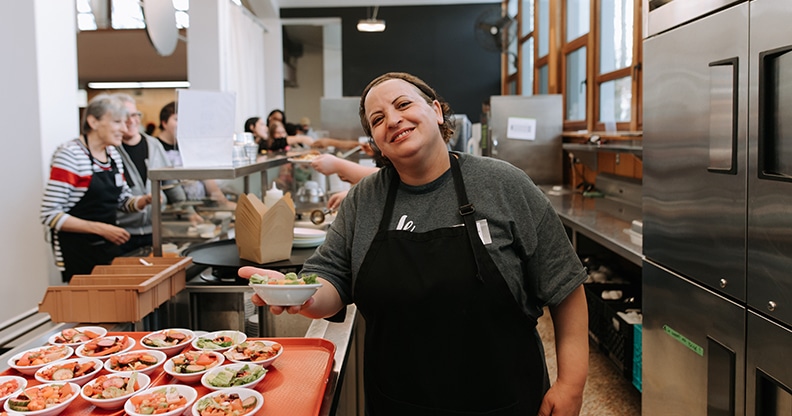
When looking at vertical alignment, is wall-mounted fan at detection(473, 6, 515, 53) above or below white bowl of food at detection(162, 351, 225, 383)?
above

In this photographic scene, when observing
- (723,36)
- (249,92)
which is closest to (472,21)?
(249,92)

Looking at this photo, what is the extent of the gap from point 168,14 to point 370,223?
306 cm

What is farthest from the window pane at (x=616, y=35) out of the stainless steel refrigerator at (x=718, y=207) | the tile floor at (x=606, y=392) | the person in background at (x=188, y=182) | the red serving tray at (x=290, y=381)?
the red serving tray at (x=290, y=381)

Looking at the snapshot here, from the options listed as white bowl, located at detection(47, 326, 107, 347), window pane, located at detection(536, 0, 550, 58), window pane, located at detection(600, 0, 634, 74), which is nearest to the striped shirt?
white bowl, located at detection(47, 326, 107, 347)

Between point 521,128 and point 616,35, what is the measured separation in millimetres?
1244

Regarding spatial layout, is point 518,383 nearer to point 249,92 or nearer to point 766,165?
point 766,165

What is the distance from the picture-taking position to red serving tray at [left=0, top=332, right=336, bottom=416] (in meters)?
1.26

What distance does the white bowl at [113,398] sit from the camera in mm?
1225

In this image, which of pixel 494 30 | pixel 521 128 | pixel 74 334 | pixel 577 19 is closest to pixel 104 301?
pixel 74 334

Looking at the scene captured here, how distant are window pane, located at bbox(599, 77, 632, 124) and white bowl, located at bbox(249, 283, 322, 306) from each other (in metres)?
4.23

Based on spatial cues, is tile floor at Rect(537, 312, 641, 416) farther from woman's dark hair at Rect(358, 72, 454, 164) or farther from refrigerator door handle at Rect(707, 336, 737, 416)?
woman's dark hair at Rect(358, 72, 454, 164)

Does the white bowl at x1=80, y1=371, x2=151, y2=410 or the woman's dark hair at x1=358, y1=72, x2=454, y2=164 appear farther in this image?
the woman's dark hair at x1=358, y1=72, x2=454, y2=164

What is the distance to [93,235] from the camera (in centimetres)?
341

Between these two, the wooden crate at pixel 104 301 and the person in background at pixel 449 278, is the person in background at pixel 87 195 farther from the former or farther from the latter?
the person in background at pixel 449 278
